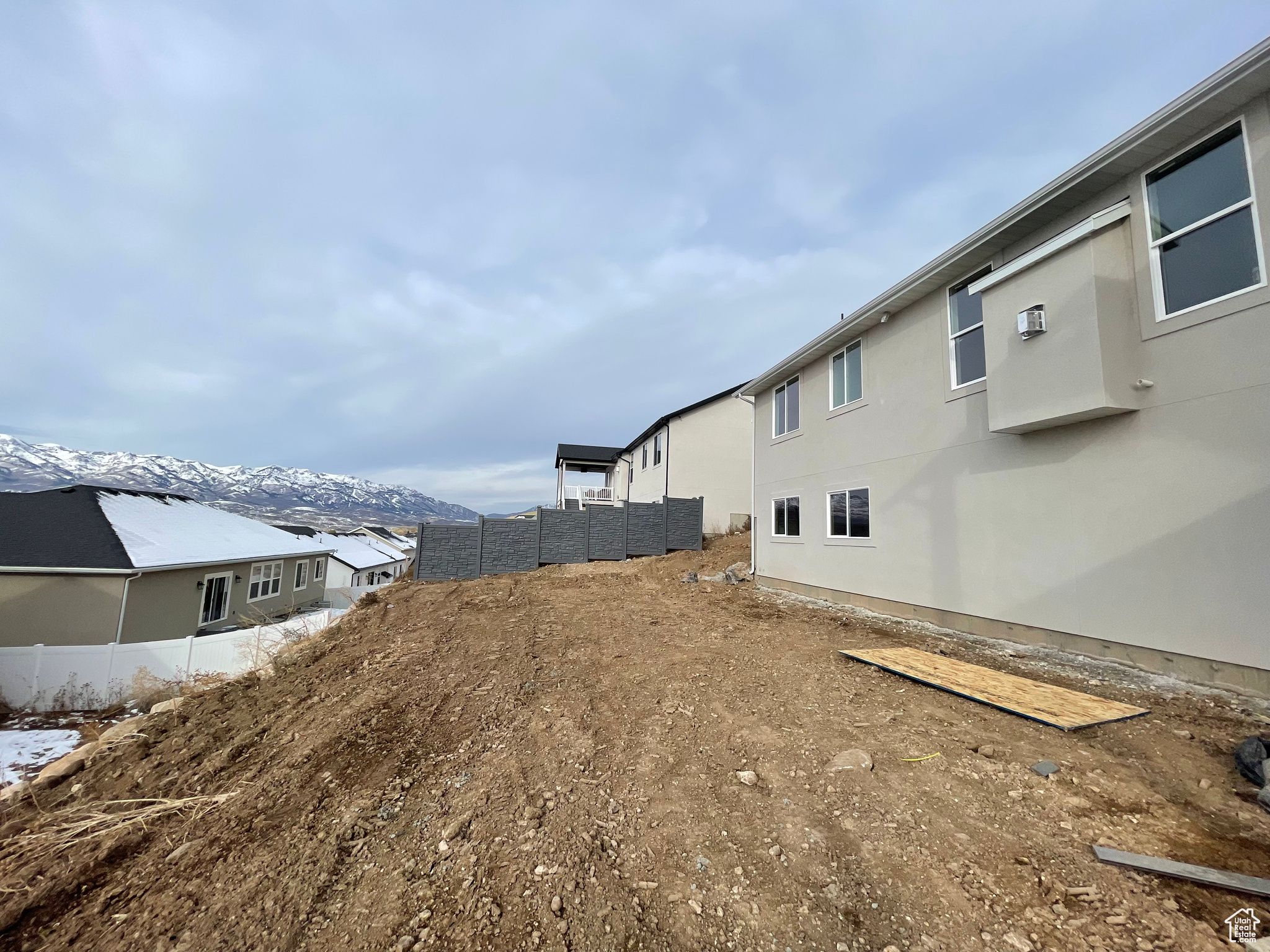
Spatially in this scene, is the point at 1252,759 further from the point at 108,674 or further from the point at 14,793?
the point at 108,674

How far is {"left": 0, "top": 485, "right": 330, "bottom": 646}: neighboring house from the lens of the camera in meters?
13.9

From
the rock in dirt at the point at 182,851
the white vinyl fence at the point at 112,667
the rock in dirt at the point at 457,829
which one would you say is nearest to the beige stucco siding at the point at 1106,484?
the rock in dirt at the point at 457,829

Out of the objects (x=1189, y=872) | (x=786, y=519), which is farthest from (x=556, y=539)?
(x=1189, y=872)

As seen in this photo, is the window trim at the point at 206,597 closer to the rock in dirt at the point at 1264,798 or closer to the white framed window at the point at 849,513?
the white framed window at the point at 849,513

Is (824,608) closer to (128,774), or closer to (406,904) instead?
(406,904)

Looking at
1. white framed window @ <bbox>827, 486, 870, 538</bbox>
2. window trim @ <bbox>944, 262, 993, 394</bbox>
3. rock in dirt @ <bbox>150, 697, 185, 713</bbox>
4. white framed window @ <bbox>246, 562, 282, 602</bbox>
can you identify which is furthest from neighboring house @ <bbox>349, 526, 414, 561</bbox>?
window trim @ <bbox>944, 262, 993, 394</bbox>

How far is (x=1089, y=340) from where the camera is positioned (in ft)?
17.9

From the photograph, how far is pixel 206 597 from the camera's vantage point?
1781 centimetres

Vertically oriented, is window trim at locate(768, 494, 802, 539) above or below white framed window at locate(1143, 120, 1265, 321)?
below

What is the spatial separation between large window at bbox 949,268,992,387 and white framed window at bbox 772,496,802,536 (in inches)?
179

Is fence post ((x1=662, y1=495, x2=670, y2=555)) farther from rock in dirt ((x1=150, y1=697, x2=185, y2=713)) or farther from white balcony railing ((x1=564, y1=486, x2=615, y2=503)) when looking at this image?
rock in dirt ((x1=150, y1=697, x2=185, y2=713))

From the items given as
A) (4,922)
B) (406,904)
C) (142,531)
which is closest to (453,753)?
(406,904)

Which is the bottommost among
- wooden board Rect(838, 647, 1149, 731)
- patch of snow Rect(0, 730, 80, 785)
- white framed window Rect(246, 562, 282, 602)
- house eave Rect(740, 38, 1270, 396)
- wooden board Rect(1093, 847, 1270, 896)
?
patch of snow Rect(0, 730, 80, 785)

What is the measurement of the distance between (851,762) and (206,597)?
22.3 metres
